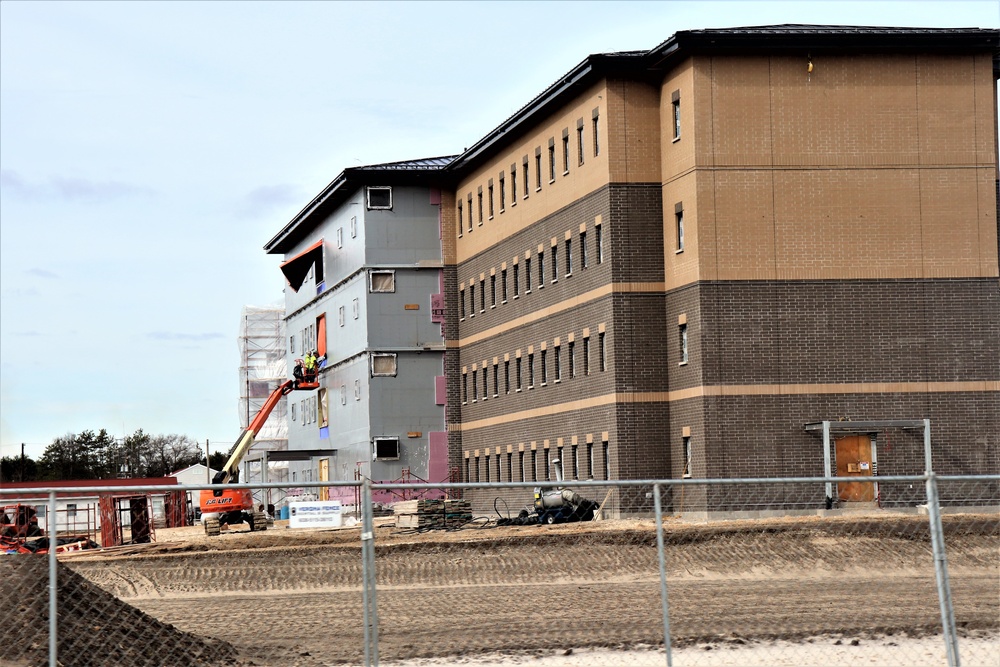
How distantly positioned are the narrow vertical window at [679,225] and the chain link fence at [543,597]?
10.1 metres

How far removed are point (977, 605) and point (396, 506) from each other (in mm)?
34010

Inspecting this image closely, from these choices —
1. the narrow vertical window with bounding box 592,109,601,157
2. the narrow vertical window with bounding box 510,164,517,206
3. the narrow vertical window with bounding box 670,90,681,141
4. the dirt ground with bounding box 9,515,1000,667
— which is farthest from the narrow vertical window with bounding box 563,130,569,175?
the dirt ground with bounding box 9,515,1000,667

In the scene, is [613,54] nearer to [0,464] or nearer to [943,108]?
[943,108]

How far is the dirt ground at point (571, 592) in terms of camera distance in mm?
18609

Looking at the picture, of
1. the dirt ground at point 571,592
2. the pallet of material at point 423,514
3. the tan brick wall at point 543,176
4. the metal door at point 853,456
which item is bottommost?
the pallet of material at point 423,514

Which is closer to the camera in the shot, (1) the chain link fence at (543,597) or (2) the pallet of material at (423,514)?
(1) the chain link fence at (543,597)

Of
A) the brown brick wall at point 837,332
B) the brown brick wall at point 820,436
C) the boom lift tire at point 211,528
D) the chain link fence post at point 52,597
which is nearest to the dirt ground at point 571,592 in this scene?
the chain link fence post at point 52,597

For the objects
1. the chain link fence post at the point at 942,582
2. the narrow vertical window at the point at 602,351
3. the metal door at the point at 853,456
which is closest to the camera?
the chain link fence post at the point at 942,582

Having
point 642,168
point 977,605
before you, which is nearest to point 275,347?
point 642,168

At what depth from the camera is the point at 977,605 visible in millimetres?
21969

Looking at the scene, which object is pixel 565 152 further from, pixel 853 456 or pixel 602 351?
pixel 853 456

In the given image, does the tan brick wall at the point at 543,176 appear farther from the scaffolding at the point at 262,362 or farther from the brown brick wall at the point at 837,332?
the scaffolding at the point at 262,362

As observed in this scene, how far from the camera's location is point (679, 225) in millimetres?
45750

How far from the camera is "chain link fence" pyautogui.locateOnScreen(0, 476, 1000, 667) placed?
16.4 m
